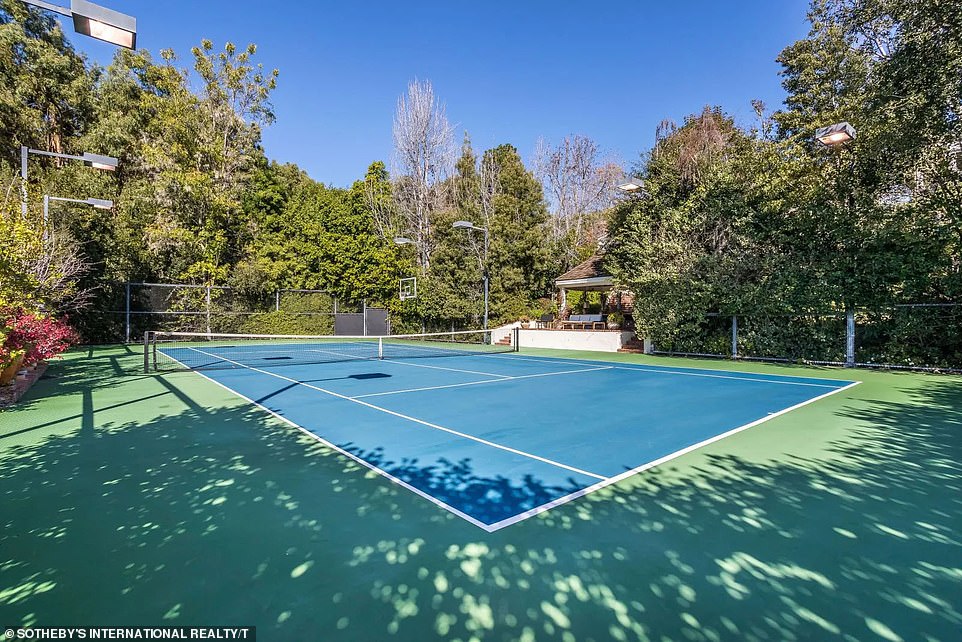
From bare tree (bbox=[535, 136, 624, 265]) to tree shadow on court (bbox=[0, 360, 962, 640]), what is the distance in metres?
34.4

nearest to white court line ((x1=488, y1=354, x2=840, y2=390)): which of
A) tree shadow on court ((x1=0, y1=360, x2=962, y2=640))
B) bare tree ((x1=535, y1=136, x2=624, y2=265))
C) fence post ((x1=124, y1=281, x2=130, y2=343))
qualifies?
tree shadow on court ((x1=0, y1=360, x2=962, y2=640))

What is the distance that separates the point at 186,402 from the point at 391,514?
6510 mm

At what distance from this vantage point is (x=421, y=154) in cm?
3039

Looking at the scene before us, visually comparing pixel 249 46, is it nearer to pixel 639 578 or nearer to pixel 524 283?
pixel 524 283

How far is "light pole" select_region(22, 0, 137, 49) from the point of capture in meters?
5.10

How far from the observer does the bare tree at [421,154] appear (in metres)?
30.2

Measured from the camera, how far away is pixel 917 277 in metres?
12.4

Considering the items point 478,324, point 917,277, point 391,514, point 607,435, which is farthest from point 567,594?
point 478,324

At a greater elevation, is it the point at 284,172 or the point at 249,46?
the point at 249,46

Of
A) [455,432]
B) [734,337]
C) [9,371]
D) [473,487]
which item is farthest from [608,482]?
[734,337]

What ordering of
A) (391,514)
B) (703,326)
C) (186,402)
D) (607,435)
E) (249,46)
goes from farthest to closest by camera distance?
(249,46), (703,326), (186,402), (607,435), (391,514)

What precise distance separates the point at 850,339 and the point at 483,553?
15.2 meters

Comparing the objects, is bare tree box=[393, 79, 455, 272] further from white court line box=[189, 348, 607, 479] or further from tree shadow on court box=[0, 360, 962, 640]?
tree shadow on court box=[0, 360, 962, 640]

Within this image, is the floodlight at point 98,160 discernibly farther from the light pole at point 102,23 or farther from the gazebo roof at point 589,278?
the gazebo roof at point 589,278
